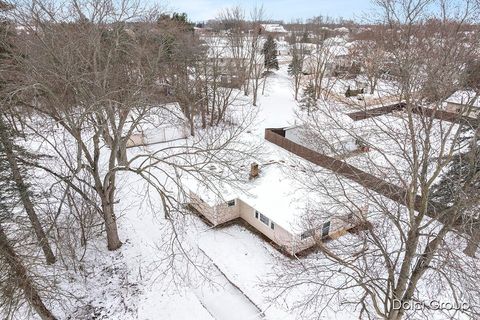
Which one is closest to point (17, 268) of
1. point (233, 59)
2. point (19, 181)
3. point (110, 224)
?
point (19, 181)

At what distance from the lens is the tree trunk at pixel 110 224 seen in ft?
34.2

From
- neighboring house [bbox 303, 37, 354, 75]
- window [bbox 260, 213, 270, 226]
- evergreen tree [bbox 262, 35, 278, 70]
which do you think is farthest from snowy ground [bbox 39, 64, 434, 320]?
evergreen tree [bbox 262, 35, 278, 70]

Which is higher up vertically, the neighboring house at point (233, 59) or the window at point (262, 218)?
the neighboring house at point (233, 59)

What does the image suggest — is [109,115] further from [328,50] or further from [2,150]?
[328,50]

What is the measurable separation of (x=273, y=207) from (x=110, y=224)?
6.10 meters

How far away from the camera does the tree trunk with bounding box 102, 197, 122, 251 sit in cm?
1041

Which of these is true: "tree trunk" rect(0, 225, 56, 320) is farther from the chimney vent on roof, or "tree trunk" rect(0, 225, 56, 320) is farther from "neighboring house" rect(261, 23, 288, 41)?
"neighboring house" rect(261, 23, 288, 41)

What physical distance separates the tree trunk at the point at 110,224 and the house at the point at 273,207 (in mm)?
2823

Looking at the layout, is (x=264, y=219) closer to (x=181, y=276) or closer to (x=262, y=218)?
(x=262, y=218)

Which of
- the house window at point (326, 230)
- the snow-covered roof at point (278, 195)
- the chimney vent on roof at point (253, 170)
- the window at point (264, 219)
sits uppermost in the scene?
the chimney vent on roof at point (253, 170)

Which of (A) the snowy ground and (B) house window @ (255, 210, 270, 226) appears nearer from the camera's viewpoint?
(A) the snowy ground

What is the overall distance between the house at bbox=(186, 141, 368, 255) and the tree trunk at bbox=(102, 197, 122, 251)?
282 cm

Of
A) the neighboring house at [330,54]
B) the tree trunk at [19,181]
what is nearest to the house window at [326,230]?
the tree trunk at [19,181]

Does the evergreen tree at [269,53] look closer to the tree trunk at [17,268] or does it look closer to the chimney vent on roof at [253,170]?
the chimney vent on roof at [253,170]
